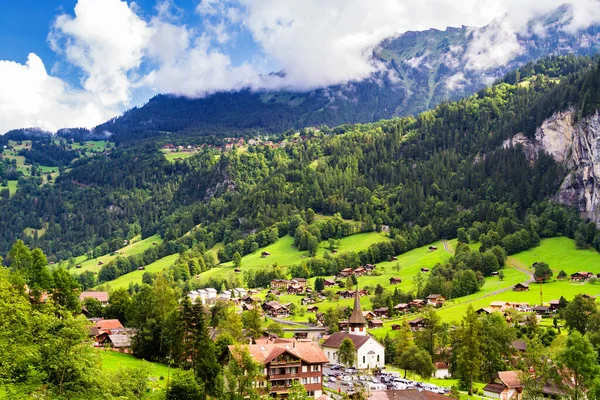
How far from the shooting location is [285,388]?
7519 centimetres

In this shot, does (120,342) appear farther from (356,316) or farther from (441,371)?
(441,371)

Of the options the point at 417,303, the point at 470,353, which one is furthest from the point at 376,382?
the point at 417,303

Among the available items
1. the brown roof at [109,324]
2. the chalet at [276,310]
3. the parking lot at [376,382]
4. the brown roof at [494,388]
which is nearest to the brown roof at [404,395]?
the parking lot at [376,382]

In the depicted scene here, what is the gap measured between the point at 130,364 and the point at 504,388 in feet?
149

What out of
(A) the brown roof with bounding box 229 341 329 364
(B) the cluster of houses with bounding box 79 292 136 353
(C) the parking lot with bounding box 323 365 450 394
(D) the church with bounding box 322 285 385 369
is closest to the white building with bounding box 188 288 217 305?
(D) the church with bounding box 322 285 385 369

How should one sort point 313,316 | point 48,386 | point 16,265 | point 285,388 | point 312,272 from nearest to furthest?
point 48,386
point 285,388
point 16,265
point 313,316
point 312,272

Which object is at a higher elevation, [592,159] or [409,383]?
[592,159]

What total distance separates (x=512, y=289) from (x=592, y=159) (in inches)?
2963

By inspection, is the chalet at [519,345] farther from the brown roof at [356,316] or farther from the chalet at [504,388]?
the brown roof at [356,316]

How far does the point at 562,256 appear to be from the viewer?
16625cm

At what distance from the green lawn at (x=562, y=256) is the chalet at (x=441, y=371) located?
68528 millimetres

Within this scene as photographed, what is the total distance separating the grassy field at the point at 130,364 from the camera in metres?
64.4

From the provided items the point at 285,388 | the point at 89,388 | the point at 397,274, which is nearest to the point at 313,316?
the point at 397,274

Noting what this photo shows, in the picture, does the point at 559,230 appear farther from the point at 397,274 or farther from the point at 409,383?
the point at 409,383
